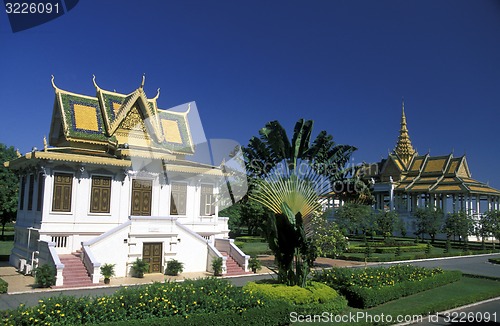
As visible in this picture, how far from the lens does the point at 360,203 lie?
43469 millimetres

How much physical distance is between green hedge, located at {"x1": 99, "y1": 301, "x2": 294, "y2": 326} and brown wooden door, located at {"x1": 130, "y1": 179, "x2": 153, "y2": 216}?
41.5ft

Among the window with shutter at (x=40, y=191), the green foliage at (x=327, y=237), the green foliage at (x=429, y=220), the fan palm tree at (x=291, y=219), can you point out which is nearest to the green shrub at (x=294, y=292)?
the fan palm tree at (x=291, y=219)

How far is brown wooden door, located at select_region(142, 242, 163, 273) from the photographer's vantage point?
2061 centimetres

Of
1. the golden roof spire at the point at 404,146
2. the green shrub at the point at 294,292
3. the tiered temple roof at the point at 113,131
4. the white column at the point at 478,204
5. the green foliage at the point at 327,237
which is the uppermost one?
the golden roof spire at the point at 404,146

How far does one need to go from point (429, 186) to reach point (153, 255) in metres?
46.8

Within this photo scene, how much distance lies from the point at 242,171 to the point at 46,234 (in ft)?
47.2

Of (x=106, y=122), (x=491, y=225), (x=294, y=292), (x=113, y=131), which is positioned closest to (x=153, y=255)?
(x=113, y=131)

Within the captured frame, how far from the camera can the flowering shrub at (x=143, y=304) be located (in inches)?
358

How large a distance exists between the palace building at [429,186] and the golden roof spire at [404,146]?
9.13 feet

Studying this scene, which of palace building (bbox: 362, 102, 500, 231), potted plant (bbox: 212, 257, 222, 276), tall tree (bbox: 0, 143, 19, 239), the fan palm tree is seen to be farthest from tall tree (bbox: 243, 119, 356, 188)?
palace building (bbox: 362, 102, 500, 231)

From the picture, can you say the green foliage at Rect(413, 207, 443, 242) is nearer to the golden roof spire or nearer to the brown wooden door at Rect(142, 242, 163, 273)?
the golden roof spire

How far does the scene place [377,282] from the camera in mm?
15508

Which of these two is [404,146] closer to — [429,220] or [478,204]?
[478,204]

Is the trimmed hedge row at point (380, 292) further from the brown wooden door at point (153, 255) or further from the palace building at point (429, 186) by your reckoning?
the palace building at point (429, 186)
